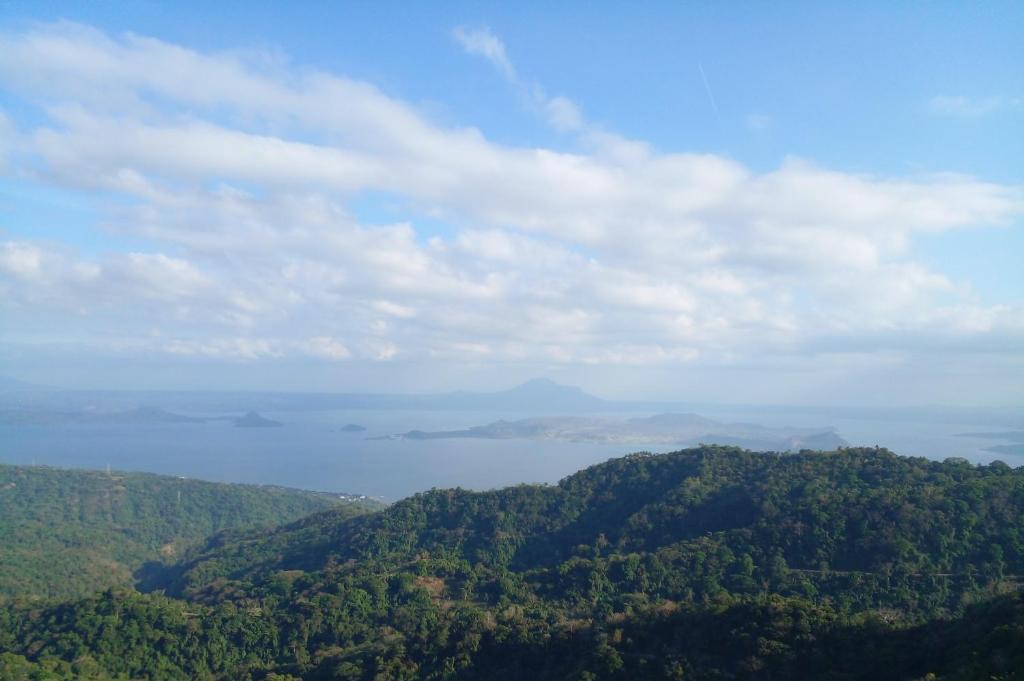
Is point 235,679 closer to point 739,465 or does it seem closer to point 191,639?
point 191,639

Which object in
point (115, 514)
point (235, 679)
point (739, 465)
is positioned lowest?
point (115, 514)

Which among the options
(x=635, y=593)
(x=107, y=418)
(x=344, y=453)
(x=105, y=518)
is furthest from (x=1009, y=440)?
(x=107, y=418)

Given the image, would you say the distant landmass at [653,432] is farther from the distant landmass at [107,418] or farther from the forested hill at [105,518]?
the forested hill at [105,518]

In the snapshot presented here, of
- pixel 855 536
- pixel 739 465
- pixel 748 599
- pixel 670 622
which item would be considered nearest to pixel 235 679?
pixel 670 622

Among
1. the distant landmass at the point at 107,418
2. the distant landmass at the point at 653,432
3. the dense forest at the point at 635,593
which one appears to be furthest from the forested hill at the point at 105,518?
the distant landmass at the point at 107,418

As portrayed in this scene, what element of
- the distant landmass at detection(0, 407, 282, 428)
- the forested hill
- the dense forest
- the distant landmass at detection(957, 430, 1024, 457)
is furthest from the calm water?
the dense forest
